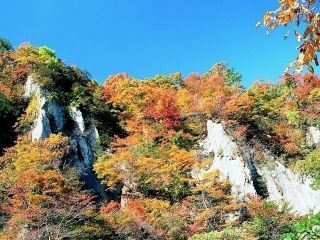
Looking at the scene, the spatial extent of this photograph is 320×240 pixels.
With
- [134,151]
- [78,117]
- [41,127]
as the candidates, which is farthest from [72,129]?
[134,151]

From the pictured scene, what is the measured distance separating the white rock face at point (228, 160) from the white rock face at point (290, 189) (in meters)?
1.72

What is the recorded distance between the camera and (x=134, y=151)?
28.3 m

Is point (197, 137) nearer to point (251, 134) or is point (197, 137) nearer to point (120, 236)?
point (251, 134)

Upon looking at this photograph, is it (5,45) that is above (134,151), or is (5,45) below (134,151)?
above

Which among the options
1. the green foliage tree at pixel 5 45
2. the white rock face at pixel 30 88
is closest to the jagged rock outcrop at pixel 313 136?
the white rock face at pixel 30 88

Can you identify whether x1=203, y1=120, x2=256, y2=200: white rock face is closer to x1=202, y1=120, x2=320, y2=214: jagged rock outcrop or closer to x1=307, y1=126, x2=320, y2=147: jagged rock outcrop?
x1=202, y1=120, x2=320, y2=214: jagged rock outcrop

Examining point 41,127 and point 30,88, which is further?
point 30,88

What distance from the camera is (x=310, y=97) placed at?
1244 inches

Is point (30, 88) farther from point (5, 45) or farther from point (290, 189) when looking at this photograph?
point (290, 189)

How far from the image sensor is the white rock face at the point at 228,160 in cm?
2561

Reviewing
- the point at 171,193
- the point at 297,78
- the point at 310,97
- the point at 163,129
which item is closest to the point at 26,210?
the point at 171,193

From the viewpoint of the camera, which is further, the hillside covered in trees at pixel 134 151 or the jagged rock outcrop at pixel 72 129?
the jagged rock outcrop at pixel 72 129

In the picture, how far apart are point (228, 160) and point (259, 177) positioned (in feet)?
7.93

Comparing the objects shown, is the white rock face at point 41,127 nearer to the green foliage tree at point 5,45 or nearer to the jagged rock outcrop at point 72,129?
the jagged rock outcrop at point 72,129
